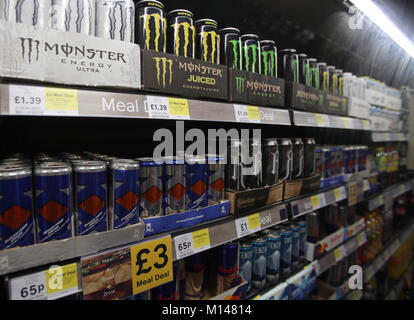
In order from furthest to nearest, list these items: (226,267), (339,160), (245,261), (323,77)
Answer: (339,160) < (323,77) < (245,261) < (226,267)

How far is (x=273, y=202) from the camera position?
1.26m

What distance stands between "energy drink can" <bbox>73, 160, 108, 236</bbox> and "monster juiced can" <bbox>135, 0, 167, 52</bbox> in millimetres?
430

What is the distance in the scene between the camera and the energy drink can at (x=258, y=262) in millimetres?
1217

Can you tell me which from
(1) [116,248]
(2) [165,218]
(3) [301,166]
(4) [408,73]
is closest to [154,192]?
(2) [165,218]

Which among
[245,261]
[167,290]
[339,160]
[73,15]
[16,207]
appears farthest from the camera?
[339,160]

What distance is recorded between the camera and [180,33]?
3.00 feet

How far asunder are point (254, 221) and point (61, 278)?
0.74 m

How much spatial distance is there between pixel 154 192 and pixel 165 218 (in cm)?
10

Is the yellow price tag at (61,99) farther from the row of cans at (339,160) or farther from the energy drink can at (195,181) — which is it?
the row of cans at (339,160)

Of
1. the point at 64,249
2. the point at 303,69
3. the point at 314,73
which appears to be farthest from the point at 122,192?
the point at 314,73

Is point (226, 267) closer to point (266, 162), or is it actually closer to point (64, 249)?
point (266, 162)

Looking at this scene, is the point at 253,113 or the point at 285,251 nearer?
the point at 253,113

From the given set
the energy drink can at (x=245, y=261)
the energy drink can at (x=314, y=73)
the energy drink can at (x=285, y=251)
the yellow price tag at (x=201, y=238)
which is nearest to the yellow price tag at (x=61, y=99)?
the yellow price tag at (x=201, y=238)

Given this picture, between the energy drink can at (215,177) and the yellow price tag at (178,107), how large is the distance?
19cm
